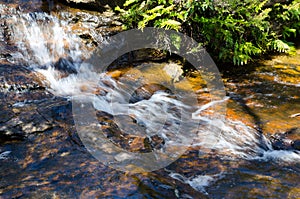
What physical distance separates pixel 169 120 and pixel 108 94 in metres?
1.50

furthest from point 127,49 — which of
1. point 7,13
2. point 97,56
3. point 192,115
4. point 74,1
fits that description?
point 7,13

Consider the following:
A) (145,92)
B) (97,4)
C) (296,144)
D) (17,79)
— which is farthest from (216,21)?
(17,79)

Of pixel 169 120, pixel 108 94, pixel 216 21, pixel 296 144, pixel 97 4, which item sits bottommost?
pixel 296 144

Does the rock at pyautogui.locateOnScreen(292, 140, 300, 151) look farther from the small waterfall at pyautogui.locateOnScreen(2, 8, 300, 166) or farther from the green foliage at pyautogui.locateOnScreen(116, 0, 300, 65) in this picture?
the green foliage at pyautogui.locateOnScreen(116, 0, 300, 65)

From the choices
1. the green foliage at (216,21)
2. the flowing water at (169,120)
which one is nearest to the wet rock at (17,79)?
the flowing water at (169,120)

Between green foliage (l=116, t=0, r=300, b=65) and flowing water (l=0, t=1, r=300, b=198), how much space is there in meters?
0.78

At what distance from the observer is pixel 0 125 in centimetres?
413

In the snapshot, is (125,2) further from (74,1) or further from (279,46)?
(279,46)

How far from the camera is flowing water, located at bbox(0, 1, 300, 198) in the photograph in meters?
3.19

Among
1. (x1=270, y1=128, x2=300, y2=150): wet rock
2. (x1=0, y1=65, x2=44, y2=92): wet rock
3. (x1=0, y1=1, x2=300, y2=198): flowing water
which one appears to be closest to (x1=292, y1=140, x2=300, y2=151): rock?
(x1=270, y1=128, x2=300, y2=150): wet rock

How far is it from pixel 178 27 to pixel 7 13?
14.9 ft

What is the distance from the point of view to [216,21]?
680 cm

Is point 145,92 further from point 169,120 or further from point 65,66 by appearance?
point 65,66

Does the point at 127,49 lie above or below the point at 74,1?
below
